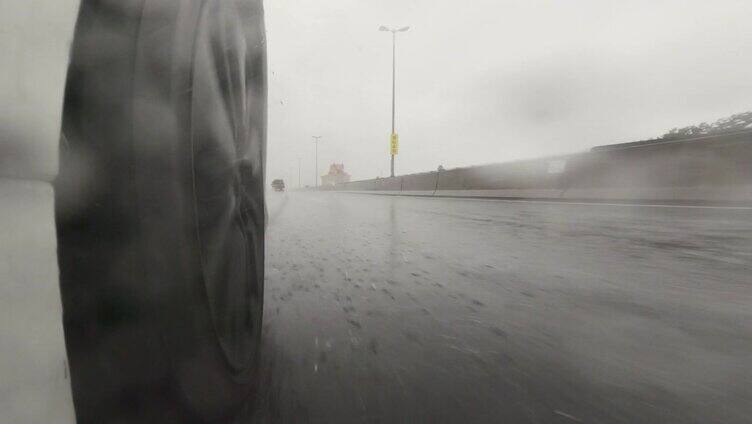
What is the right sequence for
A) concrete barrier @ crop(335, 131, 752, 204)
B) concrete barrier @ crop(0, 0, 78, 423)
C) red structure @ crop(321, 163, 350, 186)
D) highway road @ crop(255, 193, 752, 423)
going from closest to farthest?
concrete barrier @ crop(0, 0, 78, 423) → highway road @ crop(255, 193, 752, 423) → concrete barrier @ crop(335, 131, 752, 204) → red structure @ crop(321, 163, 350, 186)

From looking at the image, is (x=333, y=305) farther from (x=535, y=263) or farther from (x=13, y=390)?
(x=535, y=263)

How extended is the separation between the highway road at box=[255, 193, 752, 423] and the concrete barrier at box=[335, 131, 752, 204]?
20.2 ft

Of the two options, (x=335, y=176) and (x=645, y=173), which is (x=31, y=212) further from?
(x=335, y=176)

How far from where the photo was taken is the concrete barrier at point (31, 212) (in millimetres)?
461

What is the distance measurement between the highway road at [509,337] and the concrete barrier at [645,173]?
20.2 ft

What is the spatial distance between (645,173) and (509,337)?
9.50m

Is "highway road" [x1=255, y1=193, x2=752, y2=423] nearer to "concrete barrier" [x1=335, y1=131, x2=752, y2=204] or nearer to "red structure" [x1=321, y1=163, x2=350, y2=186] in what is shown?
"concrete barrier" [x1=335, y1=131, x2=752, y2=204]

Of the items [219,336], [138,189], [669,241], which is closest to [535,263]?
[669,241]

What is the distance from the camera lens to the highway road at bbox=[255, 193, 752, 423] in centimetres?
99

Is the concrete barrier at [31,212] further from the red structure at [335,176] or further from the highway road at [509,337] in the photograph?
the red structure at [335,176]

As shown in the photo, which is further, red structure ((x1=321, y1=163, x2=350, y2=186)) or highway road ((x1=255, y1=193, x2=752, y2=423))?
red structure ((x1=321, y1=163, x2=350, y2=186))

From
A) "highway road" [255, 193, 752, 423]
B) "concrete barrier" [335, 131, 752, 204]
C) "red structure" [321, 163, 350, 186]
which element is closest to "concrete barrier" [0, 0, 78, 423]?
"highway road" [255, 193, 752, 423]

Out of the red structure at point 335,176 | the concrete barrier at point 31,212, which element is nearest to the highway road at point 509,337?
the concrete barrier at point 31,212

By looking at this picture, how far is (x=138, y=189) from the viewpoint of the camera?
640mm
